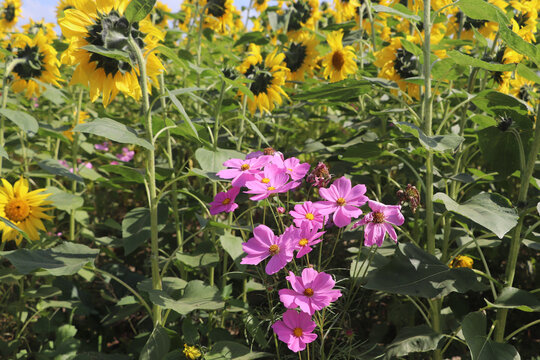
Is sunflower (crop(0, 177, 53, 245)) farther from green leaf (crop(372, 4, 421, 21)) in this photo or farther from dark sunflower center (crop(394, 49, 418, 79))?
dark sunflower center (crop(394, 49, 418, 79))

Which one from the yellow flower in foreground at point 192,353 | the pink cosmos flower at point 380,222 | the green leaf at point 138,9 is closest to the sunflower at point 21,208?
the yellow flower in foreground at point 192,353

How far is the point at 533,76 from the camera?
4.62 ft

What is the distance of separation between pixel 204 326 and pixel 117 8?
A: 1146 millimetres

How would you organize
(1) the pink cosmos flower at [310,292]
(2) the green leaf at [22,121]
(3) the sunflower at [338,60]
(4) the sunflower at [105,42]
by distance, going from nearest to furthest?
(1) the pink cosmos flower at [310,292]
(4) the sunflower at [105,42]
(2) the green leaf at [22,121]
(3) the sunflower at [338,60]

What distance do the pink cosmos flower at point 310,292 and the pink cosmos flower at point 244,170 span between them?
32cm

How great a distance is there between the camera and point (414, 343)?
1440 mm

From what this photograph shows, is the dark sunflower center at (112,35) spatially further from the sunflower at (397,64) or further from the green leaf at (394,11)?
the sunflower at (397,64)

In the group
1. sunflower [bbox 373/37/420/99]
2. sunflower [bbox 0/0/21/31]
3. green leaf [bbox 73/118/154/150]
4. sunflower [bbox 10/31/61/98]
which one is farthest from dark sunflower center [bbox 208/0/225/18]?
sunflower [bbox 0/0/21/31]

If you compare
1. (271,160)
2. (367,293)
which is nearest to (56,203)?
(271,160)

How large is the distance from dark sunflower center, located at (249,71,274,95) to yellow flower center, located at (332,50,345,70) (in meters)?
0.56

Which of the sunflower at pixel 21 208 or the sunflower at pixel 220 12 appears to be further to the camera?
the sunflower at pixel 220 12

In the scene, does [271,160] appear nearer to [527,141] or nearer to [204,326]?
[204,326]

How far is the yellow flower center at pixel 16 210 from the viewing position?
191 centimetres

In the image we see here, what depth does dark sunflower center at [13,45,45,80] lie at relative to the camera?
2.16m
